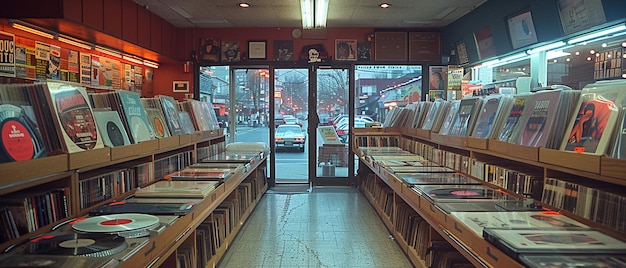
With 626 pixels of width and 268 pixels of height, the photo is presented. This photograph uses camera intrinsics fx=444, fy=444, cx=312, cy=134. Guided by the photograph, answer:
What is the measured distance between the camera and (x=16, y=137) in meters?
2.10

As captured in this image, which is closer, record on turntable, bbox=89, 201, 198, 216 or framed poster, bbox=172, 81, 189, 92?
record on turntable, bbox=89, 201, 198, 216

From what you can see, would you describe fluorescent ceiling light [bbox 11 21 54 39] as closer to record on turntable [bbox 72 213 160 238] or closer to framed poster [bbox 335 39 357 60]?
record on turntable [bbox 72 213 160 238]

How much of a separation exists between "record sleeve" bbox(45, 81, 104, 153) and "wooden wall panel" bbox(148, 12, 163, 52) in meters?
4.37

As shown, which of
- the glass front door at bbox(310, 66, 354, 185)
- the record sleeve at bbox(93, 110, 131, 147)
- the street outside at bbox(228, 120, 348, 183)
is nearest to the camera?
the record sleeve at bbox(93, 110, 131, 147)

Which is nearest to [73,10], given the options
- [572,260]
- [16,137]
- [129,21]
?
[129,21]

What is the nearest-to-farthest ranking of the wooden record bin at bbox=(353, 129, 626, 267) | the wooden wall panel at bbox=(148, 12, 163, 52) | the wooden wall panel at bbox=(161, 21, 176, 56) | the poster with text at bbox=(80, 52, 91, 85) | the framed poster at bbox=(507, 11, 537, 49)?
1. the wooden record bin at bbox=(353, 129, 626, 267)
2. the framed poster at bbox=(507, 11, 537, 49)
3. the poster with text at bbox=(80, 52, 91, 85)
4. the wooden wall panel at bbox=(148, 12, 163, 52)
5. the wooden wall panel at bbox=(161, 21, 176, 56)

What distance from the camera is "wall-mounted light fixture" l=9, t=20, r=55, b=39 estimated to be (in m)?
4.60

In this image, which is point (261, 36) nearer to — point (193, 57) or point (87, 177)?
point (193, 57)

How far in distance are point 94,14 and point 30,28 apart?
67 centimetres

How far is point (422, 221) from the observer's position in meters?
4.01

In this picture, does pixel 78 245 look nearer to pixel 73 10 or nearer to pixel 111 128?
pixel 111 128

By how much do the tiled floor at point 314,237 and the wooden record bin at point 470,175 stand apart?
22 cm

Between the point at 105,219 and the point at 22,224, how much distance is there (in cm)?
41

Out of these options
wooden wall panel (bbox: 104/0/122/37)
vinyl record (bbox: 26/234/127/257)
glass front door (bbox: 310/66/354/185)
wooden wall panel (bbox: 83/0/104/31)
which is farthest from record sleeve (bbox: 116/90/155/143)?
glass front door (bbox: 310/66/354/185)
